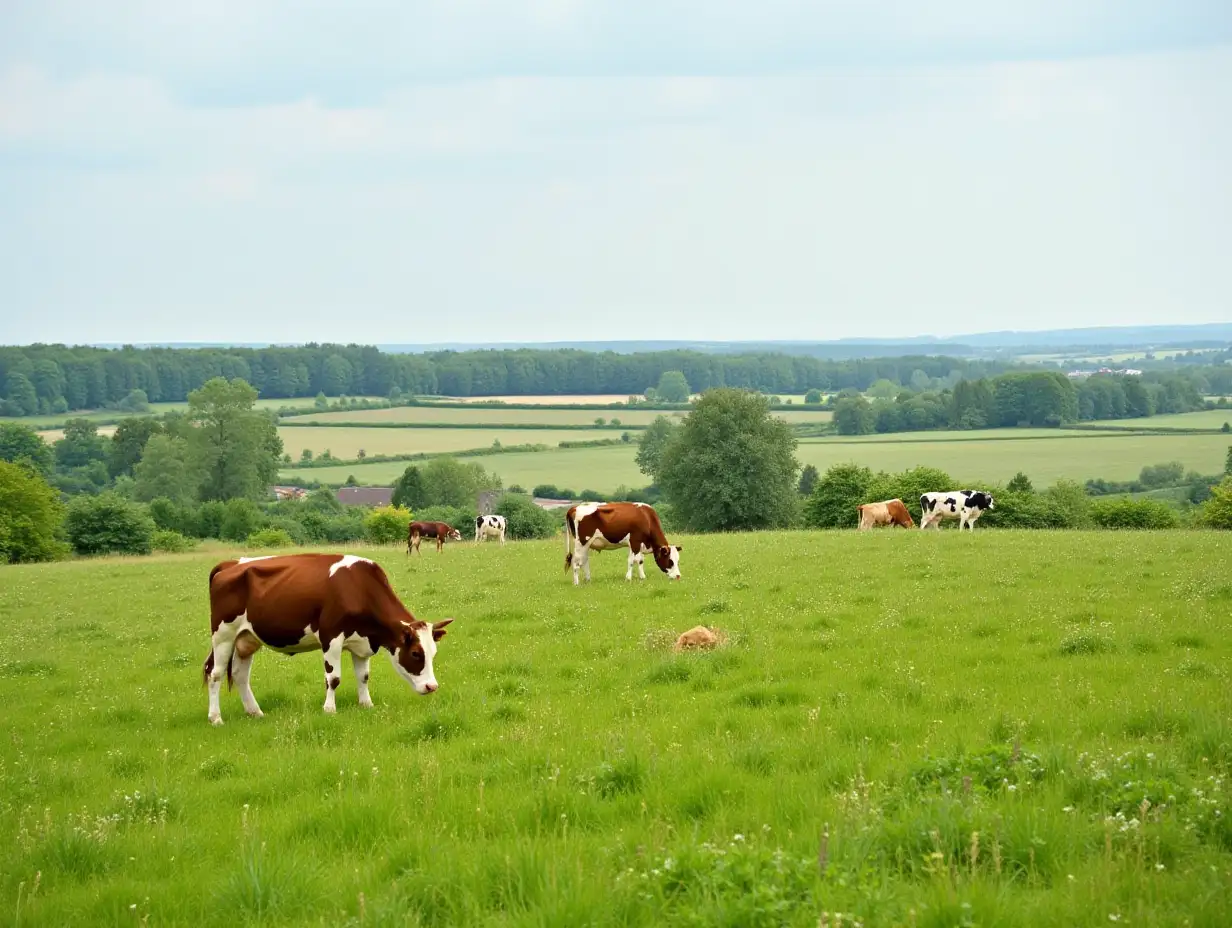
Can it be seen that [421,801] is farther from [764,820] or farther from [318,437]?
[318,437]

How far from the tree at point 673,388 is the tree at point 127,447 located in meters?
84.0

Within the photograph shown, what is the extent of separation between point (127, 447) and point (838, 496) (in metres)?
85.4

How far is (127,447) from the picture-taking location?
393ft

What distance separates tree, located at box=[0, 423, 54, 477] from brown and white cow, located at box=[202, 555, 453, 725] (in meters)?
109

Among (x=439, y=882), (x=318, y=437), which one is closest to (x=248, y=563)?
(x=439, y=882)

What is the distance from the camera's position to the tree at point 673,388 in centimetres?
18125

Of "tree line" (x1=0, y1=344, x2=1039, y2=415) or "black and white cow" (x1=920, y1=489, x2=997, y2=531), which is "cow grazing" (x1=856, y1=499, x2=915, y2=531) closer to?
"black and white cow" (x1=920, y1=489, x2=997, y2=531)

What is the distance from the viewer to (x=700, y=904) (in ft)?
19.6

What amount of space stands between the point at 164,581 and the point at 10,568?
15.9m

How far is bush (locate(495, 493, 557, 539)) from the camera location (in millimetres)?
79375

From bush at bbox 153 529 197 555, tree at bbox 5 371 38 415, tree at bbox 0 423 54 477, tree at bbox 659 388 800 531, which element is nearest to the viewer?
bush at bbox 153 529 197 555

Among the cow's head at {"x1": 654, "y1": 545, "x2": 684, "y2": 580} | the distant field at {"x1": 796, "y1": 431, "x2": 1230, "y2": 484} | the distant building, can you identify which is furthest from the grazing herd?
the distant building

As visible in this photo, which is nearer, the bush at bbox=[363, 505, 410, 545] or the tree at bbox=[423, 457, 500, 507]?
the bush at bbox=[363, 505, 410, 545]

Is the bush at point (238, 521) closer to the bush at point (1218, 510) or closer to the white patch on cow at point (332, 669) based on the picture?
the bush at point (1218, 510)
